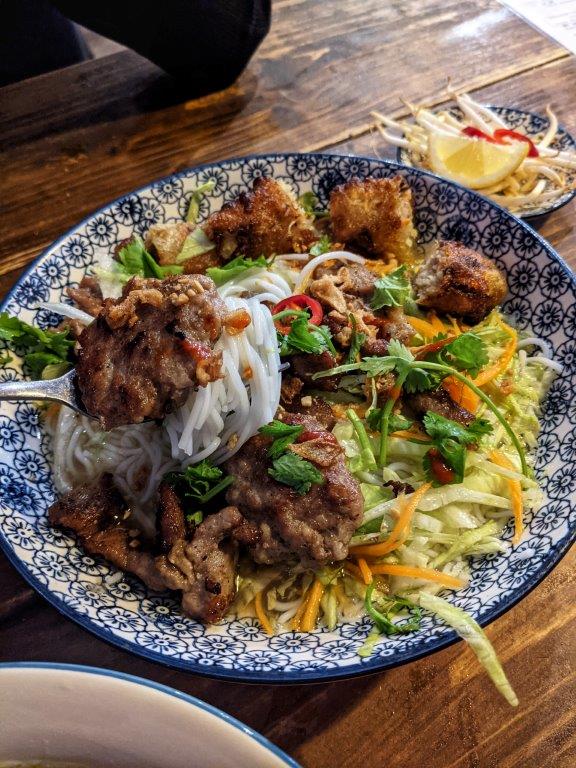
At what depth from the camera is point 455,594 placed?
215 centimetres

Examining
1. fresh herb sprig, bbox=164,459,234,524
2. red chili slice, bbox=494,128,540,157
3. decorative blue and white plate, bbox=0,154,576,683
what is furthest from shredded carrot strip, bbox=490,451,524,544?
red chili slice, bbox=494,128,540,157

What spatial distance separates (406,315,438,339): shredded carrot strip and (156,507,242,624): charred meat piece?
1.24 m

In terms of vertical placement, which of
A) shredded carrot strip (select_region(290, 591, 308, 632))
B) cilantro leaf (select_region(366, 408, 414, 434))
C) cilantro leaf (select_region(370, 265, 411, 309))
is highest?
cilantro leaf (select_region(370, 265, 411, 309))

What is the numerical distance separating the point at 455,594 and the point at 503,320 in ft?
4.66

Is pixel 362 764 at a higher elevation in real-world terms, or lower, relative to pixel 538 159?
lower

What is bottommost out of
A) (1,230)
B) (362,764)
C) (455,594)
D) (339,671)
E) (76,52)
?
(362,764)

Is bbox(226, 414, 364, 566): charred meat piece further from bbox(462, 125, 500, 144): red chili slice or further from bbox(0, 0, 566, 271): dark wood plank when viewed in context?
bbox(462, 125, 500, 144): red chili slice

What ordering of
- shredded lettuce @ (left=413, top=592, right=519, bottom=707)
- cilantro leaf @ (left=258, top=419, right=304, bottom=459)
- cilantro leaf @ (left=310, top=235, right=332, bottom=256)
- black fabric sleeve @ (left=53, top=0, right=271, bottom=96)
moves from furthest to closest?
black fabric sleeve @ (left=53, top=0, right=271, bottom=96)
cilantro leaf @ (left=310, top=235, right=332, bottom=256)
cilantro leaf @ (left=258, top=419, right=304, bottom=459)
shredded lettuce @ (left=413, top=592, right=519, bottom=707)

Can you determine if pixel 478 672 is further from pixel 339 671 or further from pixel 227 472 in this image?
pixel 227 472

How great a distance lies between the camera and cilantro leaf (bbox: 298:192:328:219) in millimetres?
3396

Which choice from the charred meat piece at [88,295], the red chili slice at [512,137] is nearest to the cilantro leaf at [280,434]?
the charred meat piece at [88,295]

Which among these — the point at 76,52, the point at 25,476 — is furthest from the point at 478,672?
the point at 76,52

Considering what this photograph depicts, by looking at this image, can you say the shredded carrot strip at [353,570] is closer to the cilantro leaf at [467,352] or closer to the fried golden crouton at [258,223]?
the cilantro leaf at [467,352]

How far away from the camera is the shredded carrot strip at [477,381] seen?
8.54 feet
